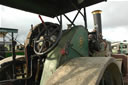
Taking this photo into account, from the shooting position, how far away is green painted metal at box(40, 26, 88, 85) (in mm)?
2164

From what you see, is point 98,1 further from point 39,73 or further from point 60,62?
point 39,73

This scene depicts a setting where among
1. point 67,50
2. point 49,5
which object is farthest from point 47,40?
point 49,5

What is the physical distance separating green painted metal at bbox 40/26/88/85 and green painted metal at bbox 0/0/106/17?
0.52m

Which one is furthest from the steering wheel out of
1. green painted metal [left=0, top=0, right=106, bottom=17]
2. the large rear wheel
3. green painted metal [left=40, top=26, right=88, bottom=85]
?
the large rear wheel

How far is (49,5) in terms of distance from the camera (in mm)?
2969

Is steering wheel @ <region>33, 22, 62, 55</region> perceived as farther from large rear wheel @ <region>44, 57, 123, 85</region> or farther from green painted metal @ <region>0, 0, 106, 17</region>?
large rear wheel @ <region>44, 57, 123, 85</region>

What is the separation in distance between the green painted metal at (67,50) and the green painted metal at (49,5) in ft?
1.72

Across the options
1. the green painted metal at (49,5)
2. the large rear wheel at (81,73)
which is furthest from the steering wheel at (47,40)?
the large rear wheel at (81,73)

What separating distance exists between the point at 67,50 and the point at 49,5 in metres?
1.21

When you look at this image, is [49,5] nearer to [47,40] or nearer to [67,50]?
[47,40]

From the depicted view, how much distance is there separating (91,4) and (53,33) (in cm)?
104

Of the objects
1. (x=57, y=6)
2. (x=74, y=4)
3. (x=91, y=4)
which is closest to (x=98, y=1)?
(x=91, y=4)

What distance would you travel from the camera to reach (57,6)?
121 inches

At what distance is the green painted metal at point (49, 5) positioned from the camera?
2598 millimetres
